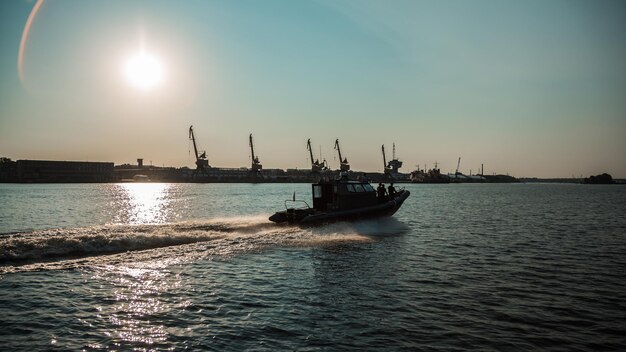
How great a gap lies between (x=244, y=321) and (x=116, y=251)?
10565 mm

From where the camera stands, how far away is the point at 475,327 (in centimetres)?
934

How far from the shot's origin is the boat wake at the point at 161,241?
51.5ft

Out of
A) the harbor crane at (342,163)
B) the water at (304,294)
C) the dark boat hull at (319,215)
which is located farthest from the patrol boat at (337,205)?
the harbor crane at (342,163)

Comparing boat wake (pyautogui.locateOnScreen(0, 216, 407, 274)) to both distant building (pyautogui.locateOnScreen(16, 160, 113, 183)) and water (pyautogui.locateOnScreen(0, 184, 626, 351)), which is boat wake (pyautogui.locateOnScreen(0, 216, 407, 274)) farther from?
distant building (pyautogui.locateOnScreen(16, 160, 113, 183))

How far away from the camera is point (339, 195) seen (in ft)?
89.6

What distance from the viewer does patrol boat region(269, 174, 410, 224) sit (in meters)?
26.3

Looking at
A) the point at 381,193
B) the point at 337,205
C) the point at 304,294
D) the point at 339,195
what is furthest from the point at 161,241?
the point at 381,193

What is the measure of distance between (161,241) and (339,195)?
12230mm

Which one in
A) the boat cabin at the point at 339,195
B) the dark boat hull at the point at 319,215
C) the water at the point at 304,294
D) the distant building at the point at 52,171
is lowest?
the water at the point at 304,294

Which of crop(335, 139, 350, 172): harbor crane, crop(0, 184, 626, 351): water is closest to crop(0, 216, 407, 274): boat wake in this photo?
crop(0, 184, 626, 351): water

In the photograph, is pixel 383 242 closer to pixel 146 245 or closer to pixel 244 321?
pixel 146 245

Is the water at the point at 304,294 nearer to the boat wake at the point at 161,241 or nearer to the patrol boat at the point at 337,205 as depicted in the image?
the boat wake at the point at 161,241

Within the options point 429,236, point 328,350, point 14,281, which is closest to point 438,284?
point 328,350

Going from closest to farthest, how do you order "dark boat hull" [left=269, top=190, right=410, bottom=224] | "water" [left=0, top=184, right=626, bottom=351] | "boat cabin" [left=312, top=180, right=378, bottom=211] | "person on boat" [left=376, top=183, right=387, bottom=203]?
"water" [left=0, top=184, right=626, bottom=351] < "dark boat hull" [left=269, top=190, right=410, bottom=224] < "boat cabin" [left=312, top=180, right=378, bottom=211] < "person on boat" [left=376, top=183, right=387, bottom=203]
